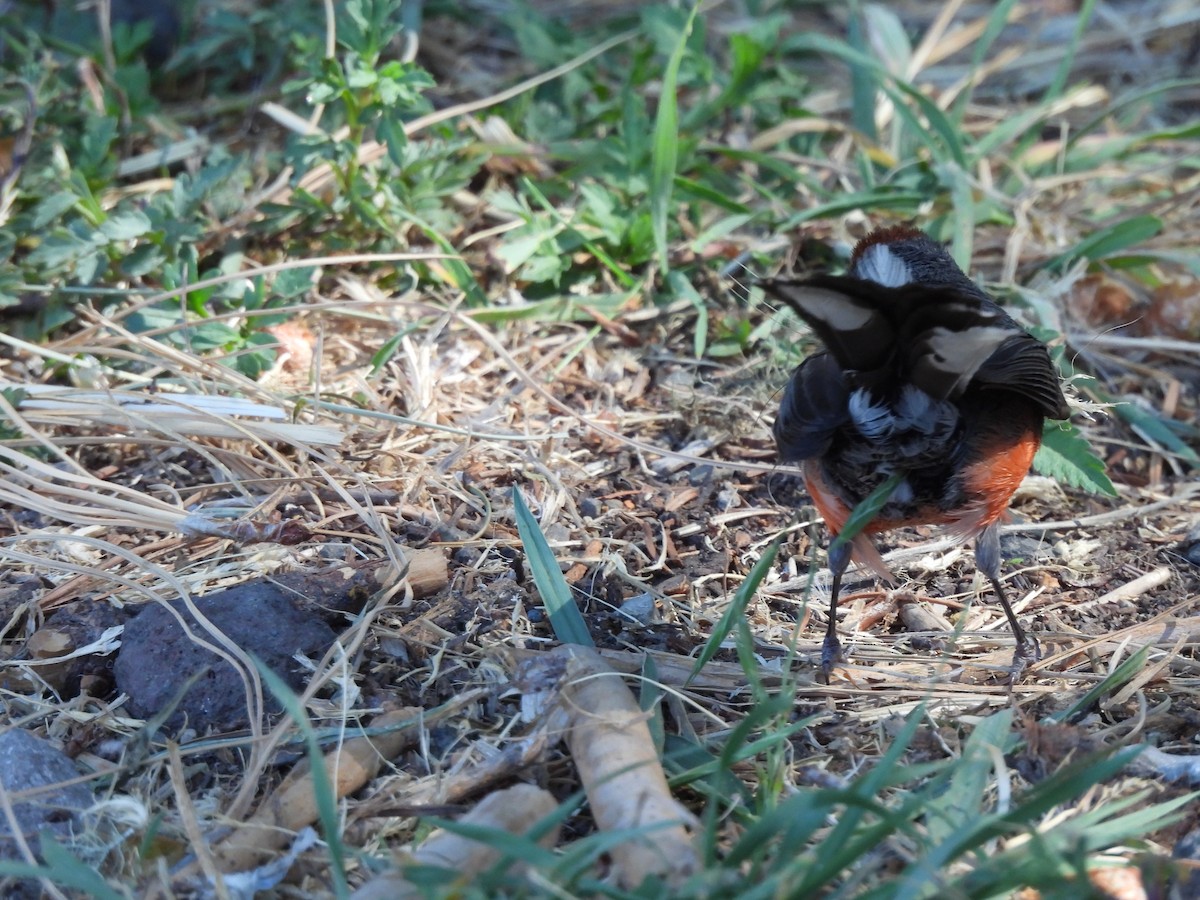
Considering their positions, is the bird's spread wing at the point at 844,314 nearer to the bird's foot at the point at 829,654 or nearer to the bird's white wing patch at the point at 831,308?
the bird's white wing patch at the point at 831,308

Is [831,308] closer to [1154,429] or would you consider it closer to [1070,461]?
[1070,461]

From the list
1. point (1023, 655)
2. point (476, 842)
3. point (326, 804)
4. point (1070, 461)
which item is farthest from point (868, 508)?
point (326, 804)

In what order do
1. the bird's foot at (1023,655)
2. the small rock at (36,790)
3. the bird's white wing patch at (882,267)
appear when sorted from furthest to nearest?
the bird's white wing patch at (882,267) < the bird's foot at (1023,655) < the small rock at (36,790)


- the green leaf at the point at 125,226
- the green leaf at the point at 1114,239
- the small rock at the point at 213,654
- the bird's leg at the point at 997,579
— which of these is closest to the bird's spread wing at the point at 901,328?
the bird's leg at the point at 997,579

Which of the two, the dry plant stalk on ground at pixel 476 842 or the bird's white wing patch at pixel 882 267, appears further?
the bird's white wing patch at pixel 882 267

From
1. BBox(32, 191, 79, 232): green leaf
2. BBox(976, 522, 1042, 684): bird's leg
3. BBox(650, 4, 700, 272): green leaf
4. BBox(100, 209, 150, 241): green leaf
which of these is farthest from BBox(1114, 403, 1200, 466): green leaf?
BBox(32, 191, 79, 232): green leaf

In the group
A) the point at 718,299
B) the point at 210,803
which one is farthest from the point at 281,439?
the point at 718,299
